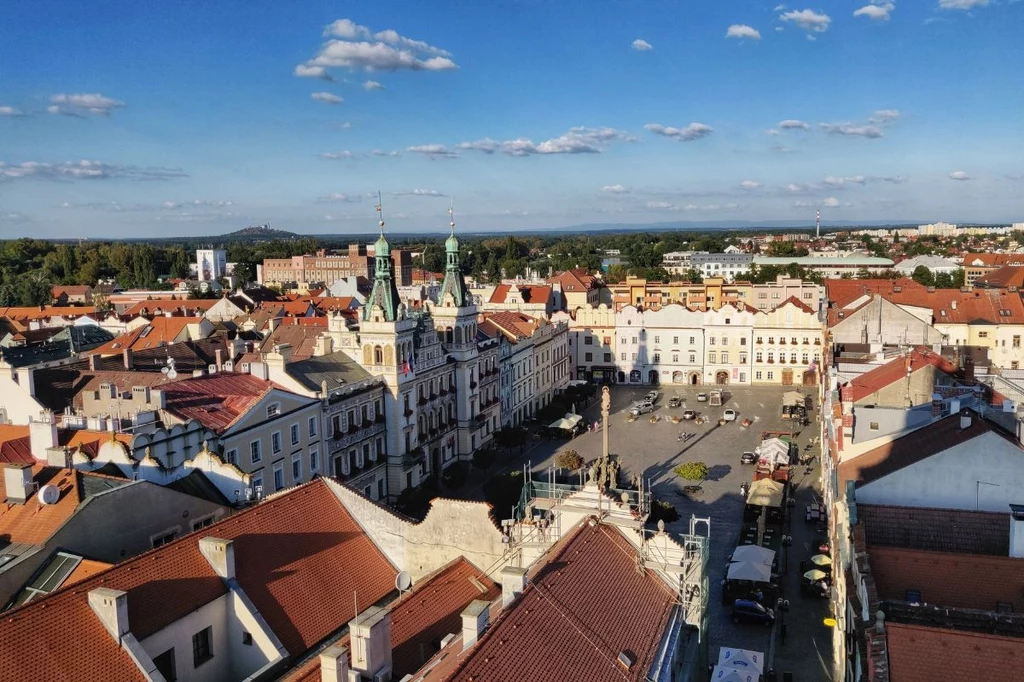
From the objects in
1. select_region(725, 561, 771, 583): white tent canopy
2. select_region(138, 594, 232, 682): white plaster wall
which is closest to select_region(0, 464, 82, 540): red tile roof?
select_region(138, 594, 232, 682): white plaster wall

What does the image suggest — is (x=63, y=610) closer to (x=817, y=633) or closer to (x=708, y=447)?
(x=817, y=633)

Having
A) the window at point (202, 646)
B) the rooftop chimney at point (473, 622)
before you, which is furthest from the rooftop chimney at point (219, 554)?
the rooftop chimney at point (473, 622)

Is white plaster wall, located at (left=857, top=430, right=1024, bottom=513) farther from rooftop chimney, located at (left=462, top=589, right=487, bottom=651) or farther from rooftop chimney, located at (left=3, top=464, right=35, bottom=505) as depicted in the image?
rooftop chimney, located at (left=3, top=464, right=35, bottom=505)

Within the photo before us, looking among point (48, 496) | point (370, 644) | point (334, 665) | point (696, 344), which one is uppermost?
point (48, 496)

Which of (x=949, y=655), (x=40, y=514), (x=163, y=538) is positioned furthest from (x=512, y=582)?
(x=40, y=514)

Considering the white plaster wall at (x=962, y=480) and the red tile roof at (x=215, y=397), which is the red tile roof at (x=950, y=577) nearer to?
the white plaster wall at (x=962, y=480)

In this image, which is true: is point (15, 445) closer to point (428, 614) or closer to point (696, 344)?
point (428, 614)

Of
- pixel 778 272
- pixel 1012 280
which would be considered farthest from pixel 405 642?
pixel 778 272
